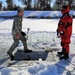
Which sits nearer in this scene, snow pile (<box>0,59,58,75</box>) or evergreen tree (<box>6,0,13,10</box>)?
snow pile (<box>0,59,58,75</box>)

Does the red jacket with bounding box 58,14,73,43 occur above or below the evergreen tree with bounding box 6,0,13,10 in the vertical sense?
above

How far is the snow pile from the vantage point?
552cm

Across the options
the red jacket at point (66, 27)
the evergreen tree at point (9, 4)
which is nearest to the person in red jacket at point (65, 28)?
the red jacket at point (66, 27)

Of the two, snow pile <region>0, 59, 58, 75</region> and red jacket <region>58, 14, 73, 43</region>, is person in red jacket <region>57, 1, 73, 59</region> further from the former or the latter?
snow pile <region>0, 59, 58, 75</region>

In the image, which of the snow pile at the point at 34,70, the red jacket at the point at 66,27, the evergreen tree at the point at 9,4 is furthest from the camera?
the evergreen tree at the point at 9,4

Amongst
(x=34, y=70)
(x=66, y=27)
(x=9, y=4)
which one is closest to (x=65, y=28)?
(x=66, y=27)

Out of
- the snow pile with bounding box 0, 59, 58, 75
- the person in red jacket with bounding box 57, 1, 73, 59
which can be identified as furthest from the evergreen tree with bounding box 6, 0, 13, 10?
the snow pile with bounding box 0, 59, 58, 75

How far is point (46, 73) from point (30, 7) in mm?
27881

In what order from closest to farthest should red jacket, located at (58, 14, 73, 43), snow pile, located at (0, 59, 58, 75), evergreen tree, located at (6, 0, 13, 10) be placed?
snow pile, located at (0, 59, 58, 75) → red jacket, located at (58, 14, 73, 43) → evergreen tree, located at (6, 0, 13, 10)

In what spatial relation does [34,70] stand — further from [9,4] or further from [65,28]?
[9,4]

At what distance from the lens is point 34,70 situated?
18.6 ft

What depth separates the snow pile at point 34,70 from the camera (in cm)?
552

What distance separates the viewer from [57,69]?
19.4ft

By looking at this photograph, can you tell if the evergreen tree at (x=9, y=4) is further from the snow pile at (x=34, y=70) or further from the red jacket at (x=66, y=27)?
the snow pile at (x=34, y=70)
